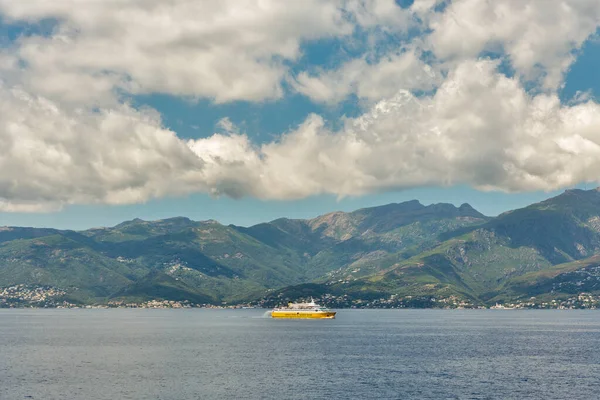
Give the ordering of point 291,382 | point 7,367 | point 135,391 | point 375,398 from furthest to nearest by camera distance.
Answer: point 7,367, point 291,382, point 135,391, point 375,398

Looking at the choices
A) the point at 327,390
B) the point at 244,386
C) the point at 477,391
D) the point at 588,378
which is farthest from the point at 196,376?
the point at 588,378

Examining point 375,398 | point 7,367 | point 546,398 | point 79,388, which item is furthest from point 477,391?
point 7,367

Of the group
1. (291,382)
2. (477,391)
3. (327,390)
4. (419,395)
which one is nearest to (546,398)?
(477,391)

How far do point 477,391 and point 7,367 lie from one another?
130835mm

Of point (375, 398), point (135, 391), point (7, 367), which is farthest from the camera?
point (7, 367)

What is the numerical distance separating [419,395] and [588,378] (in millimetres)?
54166

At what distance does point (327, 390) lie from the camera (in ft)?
476

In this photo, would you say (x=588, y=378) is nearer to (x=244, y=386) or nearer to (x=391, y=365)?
(x=391, y=365)

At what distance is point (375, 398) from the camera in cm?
13462

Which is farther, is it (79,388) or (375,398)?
(79,388)

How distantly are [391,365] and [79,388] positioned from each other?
8828 centimetres

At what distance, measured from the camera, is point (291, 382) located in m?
158

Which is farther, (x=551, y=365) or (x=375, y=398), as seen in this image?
(x=551, y=365)

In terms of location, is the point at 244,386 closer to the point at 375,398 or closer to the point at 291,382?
the point at 291,382
